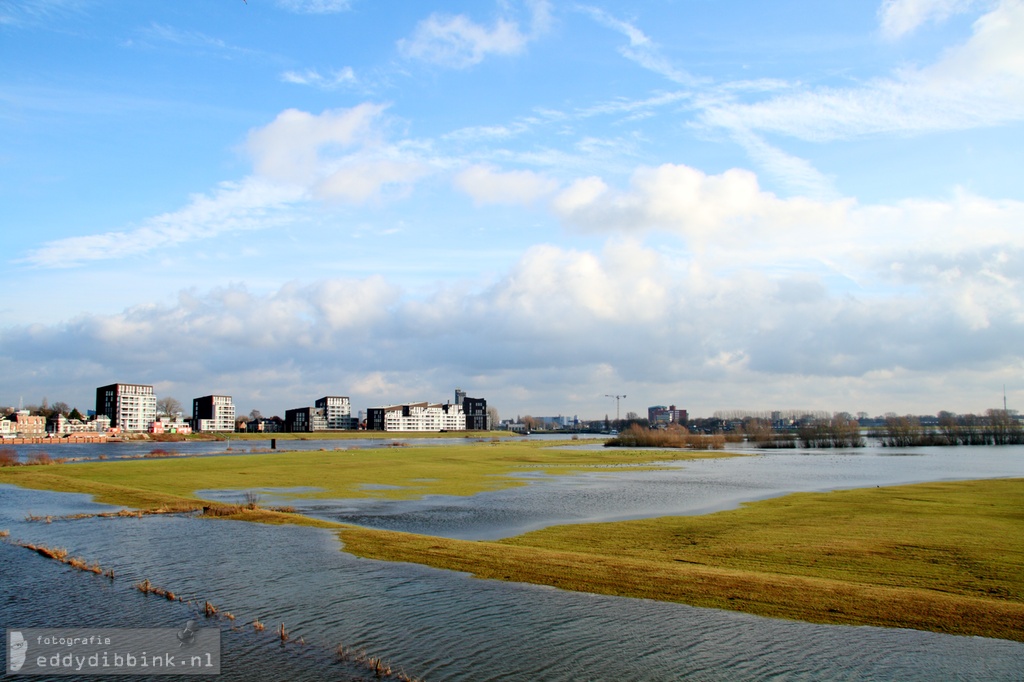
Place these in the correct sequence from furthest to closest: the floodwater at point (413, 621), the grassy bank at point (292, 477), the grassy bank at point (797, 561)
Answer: the grassy bank at point (292, 477), the grassy bank at point (797, 561), the floodwater at point (413, 621)

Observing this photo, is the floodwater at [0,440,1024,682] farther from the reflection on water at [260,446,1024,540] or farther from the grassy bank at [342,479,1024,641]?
the reflection on water at [260,446,1024,540]

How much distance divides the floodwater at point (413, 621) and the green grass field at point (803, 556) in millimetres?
1128

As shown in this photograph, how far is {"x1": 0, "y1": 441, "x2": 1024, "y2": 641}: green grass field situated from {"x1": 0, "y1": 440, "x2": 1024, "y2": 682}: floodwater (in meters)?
1.13

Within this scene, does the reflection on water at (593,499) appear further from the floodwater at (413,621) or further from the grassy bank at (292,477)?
the grassy bank at (292,477)

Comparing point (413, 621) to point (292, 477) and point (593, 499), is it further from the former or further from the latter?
point (292, 477)

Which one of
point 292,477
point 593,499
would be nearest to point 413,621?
point 593,499

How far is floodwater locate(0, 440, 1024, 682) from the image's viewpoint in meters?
14.0

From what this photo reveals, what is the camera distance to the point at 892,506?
37531 millimetres

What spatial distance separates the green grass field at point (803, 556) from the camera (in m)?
17.7

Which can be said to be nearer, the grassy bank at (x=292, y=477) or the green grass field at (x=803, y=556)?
the green grass field at (x=803, y=556)

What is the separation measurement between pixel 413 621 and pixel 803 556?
47.4 ft

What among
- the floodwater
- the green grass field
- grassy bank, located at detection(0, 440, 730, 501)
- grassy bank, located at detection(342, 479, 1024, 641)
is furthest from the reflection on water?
grassy bank, located at detection(0, 440, 730, 501)

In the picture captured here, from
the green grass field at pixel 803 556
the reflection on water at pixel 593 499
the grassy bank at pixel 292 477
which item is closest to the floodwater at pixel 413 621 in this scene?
the green grass field at pixel 803 556

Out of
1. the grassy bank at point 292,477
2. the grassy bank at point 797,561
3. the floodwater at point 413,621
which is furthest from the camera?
the grassy bank at point 292,477
